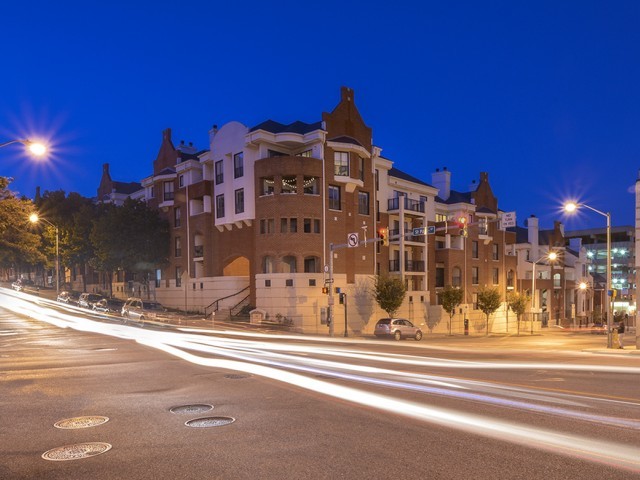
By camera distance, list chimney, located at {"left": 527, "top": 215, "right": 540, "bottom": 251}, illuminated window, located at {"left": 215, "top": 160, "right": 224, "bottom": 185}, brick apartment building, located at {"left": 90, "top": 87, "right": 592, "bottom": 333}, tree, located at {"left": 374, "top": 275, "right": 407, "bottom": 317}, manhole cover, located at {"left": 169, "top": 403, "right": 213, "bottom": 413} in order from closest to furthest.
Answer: manhole cover, located at {"left": 169, "top": 403, "right": 213, "bottom": 413} → brick apartment building, located at {"left": 90, "top": 87, "right": 592, "bottom": 333} → tree, located at {"left": 374, "top": 275, "right": 407, "bottom": 317} → illuminated window, located at {"left": 215, "top": 160, "right": 224, "bottom": 185} → chimney, located at {"left": 527, "top": 215, "right": 540, "bottom": 251}

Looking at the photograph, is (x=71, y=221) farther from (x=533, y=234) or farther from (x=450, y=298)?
(x=533, y=234)

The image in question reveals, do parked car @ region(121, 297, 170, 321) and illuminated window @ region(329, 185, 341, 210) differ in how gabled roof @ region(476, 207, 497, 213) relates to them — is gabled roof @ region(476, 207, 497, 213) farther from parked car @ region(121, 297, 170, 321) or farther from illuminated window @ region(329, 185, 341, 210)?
parked car @ region(121, 297, 170, 321)

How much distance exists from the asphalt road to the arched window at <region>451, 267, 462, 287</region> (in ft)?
123

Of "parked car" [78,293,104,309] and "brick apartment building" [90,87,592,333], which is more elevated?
"brick apartment building" [90,87,592,333]

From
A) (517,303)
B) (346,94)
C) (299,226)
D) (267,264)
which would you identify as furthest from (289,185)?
(517,303)

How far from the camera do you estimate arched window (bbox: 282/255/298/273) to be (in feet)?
132

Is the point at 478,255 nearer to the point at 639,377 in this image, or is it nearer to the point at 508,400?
the point at 639,377

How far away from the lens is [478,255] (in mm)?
58875

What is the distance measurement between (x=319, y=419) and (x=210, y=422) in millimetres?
1845

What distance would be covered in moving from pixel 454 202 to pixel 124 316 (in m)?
38.9

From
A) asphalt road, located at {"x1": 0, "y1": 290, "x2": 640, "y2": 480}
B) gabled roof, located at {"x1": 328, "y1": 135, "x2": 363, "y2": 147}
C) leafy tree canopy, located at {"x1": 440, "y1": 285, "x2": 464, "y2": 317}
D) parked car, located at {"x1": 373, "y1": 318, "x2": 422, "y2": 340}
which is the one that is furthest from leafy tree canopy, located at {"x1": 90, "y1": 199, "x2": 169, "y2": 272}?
asphalt road, located at {"x1": 0, "y1": 290, "x2": 640, "y2": 480}

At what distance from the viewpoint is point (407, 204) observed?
161 ft

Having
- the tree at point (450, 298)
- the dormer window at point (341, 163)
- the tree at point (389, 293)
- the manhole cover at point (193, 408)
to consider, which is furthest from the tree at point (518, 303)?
the manhole cover at point (193, 408)

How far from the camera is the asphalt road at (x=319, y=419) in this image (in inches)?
246
